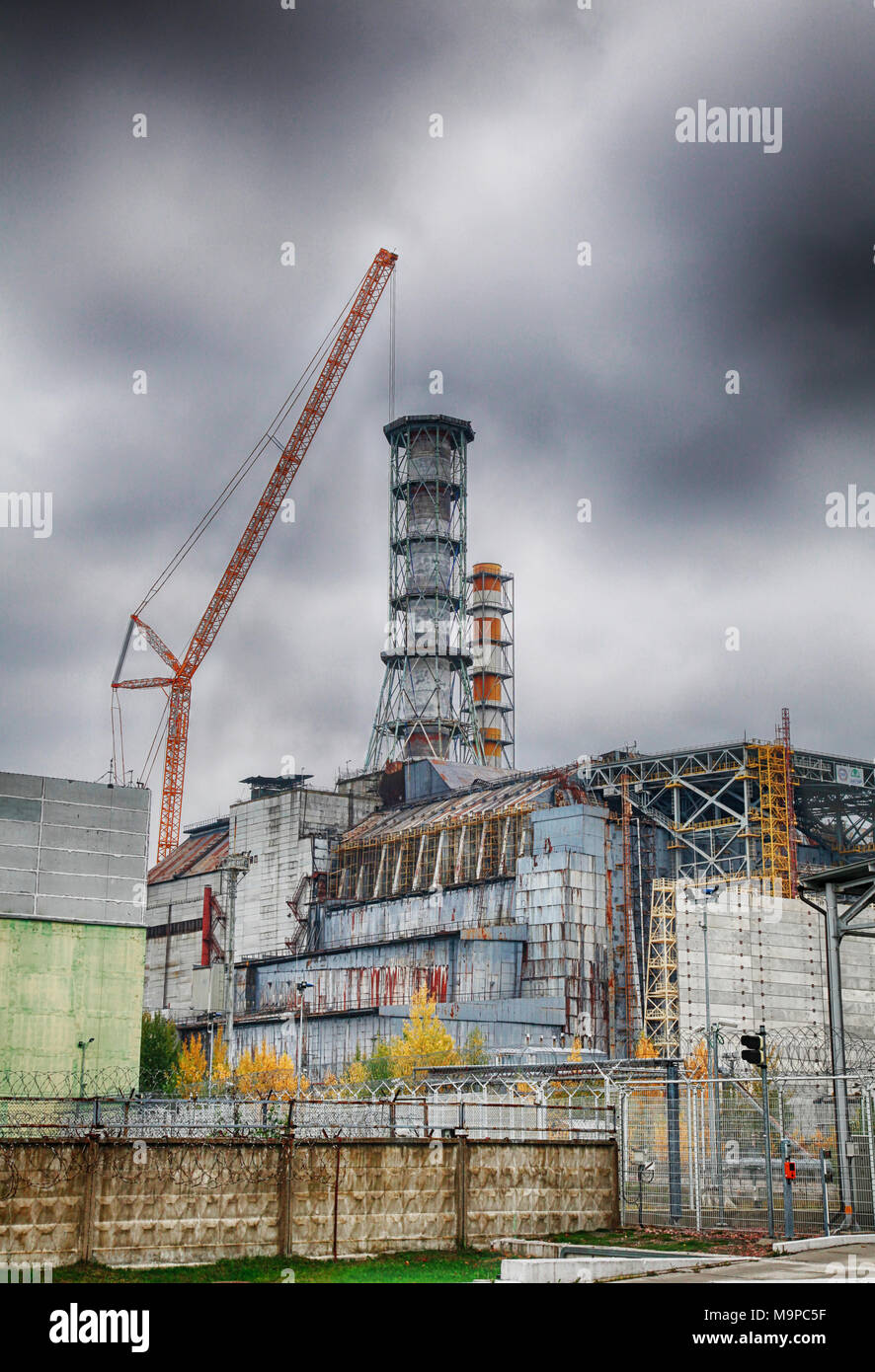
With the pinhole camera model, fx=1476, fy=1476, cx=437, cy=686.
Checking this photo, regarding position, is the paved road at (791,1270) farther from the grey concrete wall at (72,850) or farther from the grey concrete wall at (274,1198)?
the grey concrete wall at (72,850)

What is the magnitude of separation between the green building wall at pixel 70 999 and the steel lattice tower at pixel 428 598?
77791mm

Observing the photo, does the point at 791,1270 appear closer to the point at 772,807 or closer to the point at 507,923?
the point at 772,807

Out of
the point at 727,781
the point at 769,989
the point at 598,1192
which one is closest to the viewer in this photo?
the point at 598,1192

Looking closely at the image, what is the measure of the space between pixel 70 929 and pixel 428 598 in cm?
8420

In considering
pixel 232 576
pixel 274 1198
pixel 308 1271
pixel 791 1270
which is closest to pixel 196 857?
pixel 232 576

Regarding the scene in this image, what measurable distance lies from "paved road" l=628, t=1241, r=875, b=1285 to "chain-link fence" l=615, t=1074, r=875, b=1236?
10.2ft

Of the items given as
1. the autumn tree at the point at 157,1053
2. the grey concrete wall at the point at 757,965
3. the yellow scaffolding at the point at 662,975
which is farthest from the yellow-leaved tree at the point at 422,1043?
the yellow scaffolding at the point at 662,975

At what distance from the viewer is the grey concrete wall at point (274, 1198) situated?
22797 mm

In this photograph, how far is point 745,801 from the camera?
94438mm

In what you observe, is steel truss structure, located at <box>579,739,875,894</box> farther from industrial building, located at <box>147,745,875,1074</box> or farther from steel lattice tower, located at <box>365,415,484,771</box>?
steel lattice tower, located at <box>365,415,484,771</box>

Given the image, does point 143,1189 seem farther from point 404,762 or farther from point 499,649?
point 499,649

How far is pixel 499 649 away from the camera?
137750 millimetres
